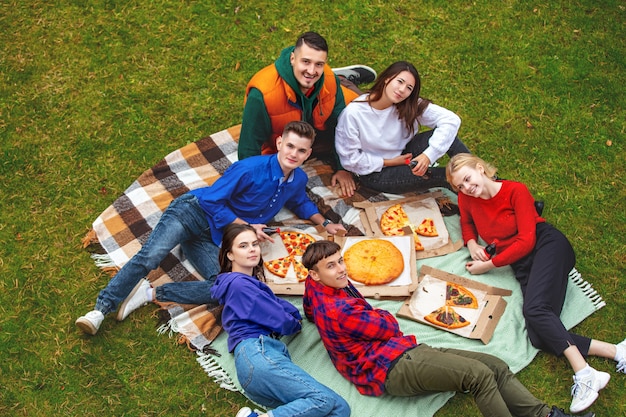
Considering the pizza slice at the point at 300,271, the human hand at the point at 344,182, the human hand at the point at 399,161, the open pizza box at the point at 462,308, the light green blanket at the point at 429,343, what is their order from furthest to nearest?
the human hand at the point at 344,182
the human hand at the point at 399,161
the pizza slice at the point at 300,271
the open pizza box at the point at 462,308
the light green blanket at the point at 429,343

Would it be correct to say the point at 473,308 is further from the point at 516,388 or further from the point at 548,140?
the point at 548,140

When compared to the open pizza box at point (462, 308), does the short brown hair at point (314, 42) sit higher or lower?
higher

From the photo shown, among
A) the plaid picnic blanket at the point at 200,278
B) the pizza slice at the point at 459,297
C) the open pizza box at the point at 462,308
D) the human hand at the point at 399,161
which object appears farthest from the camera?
the human hand at the point at 399,161

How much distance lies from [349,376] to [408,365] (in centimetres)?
50

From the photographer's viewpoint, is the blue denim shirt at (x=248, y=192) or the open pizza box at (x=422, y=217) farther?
the open pizza box at (x=422, y=217)

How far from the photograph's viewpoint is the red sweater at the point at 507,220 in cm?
538

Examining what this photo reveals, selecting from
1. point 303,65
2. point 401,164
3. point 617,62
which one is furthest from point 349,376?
point 617,62

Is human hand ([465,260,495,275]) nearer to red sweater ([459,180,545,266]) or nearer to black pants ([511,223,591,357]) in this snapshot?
red sweater ([459,180,545,266])

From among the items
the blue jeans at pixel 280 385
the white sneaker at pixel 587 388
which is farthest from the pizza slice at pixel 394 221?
the white sneaker at pixel 587 388

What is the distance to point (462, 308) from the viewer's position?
531 centimetres

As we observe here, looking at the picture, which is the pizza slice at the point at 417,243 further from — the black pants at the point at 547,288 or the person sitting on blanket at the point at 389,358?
the person sitting on blanket at the point at 389,358

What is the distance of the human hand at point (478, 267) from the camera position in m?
5.50

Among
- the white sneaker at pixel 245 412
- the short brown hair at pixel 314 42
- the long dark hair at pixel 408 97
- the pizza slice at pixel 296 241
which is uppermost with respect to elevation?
the short brown hair at pixel 314 42

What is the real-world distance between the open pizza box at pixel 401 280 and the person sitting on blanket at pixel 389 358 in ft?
2.04
